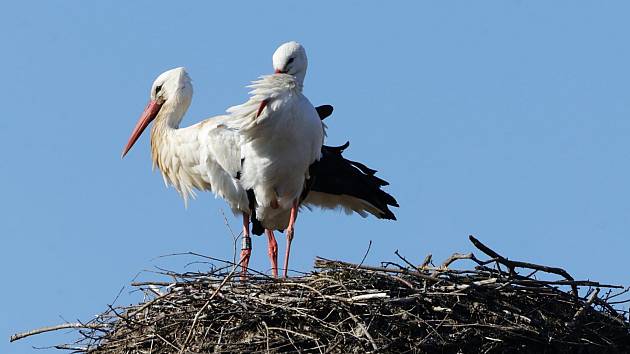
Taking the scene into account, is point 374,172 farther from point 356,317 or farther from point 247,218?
point 356,317

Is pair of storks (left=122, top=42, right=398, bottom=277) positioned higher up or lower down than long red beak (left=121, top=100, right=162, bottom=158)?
lower down

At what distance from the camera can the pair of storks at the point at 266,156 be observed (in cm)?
910

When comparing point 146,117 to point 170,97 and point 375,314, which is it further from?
point 375,314

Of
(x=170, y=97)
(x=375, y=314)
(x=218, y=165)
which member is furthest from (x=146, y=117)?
(x=375, y=314)

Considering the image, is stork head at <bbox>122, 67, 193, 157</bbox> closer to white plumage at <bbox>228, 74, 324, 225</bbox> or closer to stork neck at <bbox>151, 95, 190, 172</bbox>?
stork neck at <bbox>151, 95, 190, 172</bbox>

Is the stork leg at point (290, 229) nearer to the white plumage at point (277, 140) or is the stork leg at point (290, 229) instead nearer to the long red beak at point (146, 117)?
the white plumage at point (277, 140)

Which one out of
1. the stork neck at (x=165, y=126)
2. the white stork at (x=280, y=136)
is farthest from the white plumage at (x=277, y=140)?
the stork neck at (x=165, y=126)

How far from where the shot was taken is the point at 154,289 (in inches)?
306

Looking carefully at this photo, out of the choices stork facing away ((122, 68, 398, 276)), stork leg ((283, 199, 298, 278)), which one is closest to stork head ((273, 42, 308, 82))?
stork facing away ((122, 68, 398, 276))

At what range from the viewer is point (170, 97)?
10.2 meters

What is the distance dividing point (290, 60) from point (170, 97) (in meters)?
1.31

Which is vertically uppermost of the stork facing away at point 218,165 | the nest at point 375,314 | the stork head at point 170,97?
the stork head at point 170,97

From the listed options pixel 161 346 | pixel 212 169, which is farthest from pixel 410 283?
pixel 212 169

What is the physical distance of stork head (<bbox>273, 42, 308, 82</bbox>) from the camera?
9.10 meters
